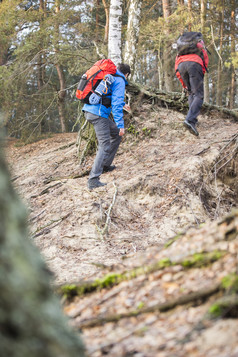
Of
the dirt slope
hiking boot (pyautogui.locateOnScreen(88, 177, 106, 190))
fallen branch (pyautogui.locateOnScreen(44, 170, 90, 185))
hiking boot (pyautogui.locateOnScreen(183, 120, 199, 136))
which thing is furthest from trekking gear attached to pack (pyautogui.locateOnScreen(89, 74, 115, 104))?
hiking boot (pyautogui.locateOnScreen(183, 120, 199, 136))

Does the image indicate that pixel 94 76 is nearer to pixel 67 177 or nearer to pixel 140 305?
pixel 67 177

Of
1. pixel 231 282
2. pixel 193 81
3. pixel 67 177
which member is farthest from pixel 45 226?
pixel 193 81

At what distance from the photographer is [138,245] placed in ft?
17.1

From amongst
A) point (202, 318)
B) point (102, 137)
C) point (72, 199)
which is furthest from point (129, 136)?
point (202, 318)

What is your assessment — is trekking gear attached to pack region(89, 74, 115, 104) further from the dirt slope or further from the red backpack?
the dirt slope

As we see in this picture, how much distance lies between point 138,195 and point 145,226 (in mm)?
920

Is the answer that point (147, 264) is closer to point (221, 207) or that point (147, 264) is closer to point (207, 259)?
point (207, 259)

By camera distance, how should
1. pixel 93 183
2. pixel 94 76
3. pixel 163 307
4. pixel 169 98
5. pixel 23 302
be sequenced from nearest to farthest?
pixel 23 302 < pixel 163 307 < pixel 94 76 < pixel 93 183 < pixel 169 98

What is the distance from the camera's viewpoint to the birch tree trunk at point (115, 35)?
29.1 feet

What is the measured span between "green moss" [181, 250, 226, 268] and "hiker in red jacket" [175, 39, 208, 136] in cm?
554

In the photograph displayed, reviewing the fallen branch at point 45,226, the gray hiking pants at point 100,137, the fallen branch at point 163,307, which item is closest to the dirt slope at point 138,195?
the fallen branch at point 45,226

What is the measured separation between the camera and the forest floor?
2.09 meters

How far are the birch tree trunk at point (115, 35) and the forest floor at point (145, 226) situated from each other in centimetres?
148

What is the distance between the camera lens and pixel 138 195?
6.63m
